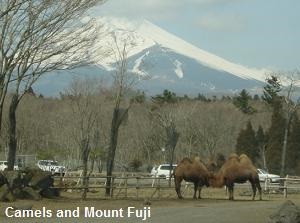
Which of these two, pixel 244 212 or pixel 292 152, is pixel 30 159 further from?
pixel 244 212

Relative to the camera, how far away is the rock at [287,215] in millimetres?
15484

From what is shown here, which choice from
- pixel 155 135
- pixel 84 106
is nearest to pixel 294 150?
pixel 155 135

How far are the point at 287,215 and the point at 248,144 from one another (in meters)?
54.7

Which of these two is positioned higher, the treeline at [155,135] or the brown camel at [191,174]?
the treeline at [155,135]

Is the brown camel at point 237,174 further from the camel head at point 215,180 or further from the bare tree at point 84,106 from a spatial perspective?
the bare tree at point 84,106

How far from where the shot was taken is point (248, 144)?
6981 cm

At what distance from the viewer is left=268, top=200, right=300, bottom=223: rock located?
610 inches

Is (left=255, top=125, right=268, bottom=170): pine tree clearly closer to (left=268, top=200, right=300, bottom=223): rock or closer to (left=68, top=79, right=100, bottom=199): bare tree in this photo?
(left=68, top=79, right=100, bottom=199): bare tree

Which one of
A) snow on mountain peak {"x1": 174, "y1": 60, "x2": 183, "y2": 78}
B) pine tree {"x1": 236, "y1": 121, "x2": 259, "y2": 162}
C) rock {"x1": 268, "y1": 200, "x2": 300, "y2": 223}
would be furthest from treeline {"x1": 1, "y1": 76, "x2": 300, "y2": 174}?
snow on mountain peak {"x1": 174, "y1": 60, "x2": 183, "y2": 78}

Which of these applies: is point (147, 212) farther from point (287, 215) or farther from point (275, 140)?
point (275, 140)

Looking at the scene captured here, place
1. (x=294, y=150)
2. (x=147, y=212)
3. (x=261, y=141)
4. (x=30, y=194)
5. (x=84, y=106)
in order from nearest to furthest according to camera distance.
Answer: (x=147, y=212) → (x=30, y=194) → (x=84, y=106) → (x=294, y=150) → (x=261, y=141)

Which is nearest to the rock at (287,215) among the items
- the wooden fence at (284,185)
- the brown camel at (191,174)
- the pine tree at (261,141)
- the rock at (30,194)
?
the rock at (30,194)

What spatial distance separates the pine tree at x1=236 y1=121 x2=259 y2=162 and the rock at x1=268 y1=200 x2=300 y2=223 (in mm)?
53542

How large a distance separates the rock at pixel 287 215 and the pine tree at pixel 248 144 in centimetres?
5354
